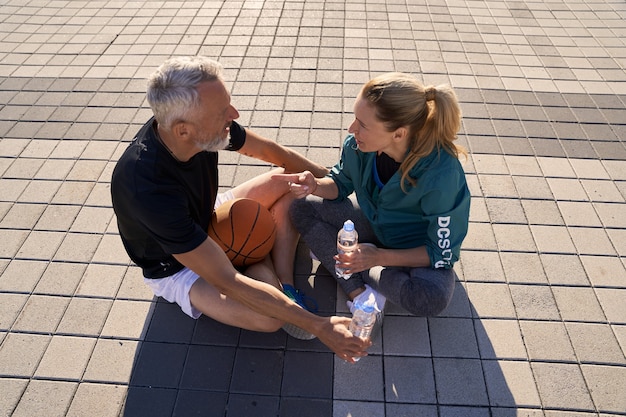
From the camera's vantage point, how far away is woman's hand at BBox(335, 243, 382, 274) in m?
2.96

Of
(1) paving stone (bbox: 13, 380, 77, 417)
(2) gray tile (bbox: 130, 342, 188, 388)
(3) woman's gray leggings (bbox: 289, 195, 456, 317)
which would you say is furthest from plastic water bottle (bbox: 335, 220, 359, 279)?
(1) paving stone (bbox: 13, 380, 77, 417)

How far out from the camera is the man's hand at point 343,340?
8.84 feet

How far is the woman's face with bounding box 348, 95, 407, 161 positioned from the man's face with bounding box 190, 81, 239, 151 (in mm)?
760

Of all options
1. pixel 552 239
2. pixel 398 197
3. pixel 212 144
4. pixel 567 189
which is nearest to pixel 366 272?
pixel 398 197

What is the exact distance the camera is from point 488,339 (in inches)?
128

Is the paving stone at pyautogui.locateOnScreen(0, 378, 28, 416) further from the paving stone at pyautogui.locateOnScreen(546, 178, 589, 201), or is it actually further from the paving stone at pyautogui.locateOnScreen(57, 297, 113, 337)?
the paving stone at pyautogui.locateOnScreen(546, 178, 589, 201)

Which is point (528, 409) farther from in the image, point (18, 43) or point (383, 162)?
point (18, 43)

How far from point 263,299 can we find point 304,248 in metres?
1.07

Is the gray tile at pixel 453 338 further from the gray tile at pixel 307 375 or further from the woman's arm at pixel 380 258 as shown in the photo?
the gray tile at pixel 307 375

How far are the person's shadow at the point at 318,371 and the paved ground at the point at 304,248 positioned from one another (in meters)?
0.01

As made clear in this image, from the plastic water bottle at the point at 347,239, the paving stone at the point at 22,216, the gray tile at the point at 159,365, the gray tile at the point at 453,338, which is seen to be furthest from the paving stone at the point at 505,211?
the paving stone at the point at 22,216

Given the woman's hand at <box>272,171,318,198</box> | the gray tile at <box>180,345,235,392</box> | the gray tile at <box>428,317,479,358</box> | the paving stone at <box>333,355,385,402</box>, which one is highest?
the woman's hand at <box>272,171,318,198</box>

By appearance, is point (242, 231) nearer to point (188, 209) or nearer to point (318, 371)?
point (188, 209)

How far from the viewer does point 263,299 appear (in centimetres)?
280
